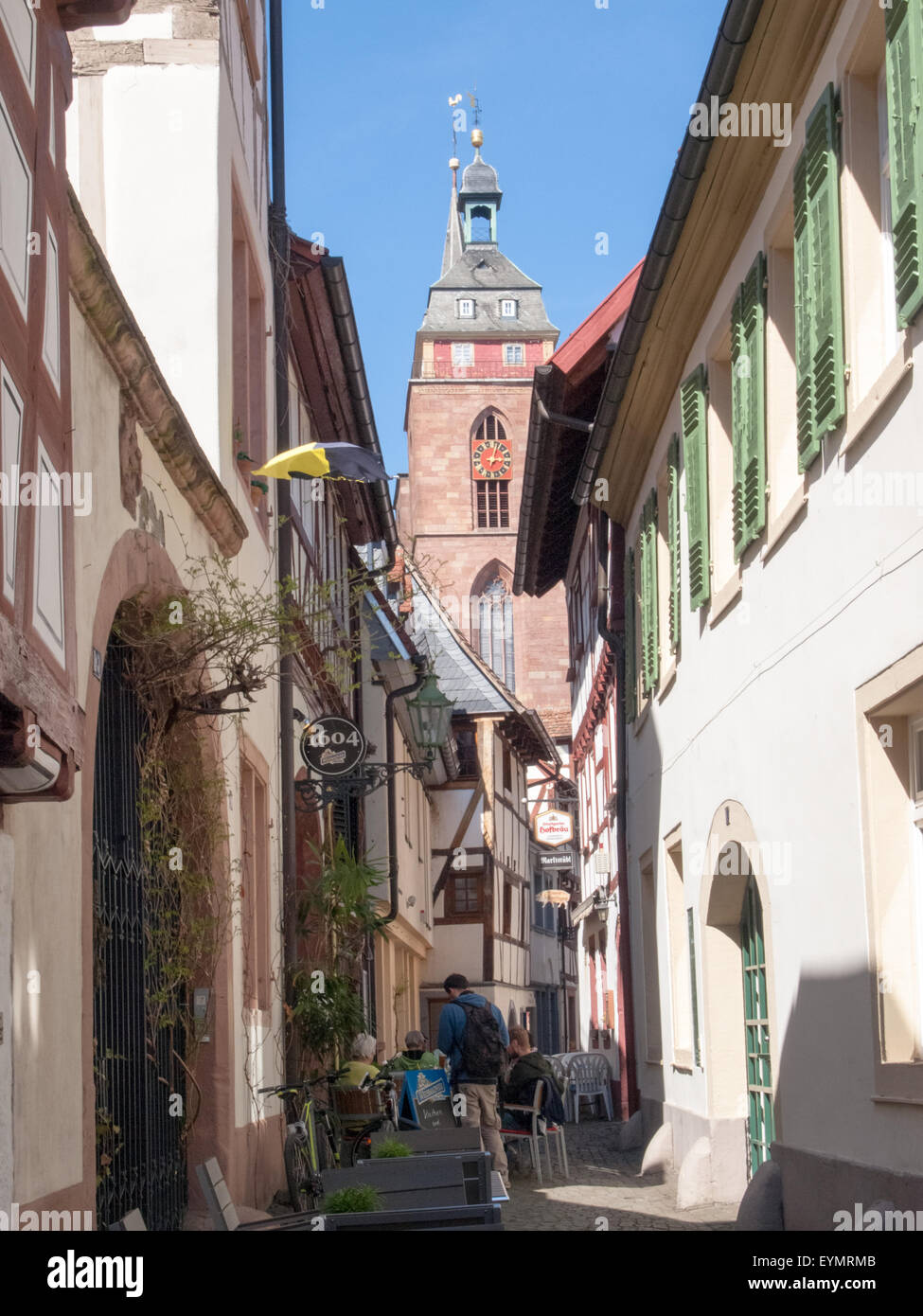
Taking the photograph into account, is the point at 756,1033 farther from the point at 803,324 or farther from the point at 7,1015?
the point at 7,1015

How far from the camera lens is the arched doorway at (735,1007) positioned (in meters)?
10.7

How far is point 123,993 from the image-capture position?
25.4ft

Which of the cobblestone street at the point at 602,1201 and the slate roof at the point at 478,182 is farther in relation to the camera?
the slate roof at the point at 478,182

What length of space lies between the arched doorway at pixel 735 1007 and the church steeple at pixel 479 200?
7913 centimetres

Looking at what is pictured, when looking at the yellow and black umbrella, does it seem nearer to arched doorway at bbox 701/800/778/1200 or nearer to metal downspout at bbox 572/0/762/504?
metal downspout at bbox 572/0/762/504

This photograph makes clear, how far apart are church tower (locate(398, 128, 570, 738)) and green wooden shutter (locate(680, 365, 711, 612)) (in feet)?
190

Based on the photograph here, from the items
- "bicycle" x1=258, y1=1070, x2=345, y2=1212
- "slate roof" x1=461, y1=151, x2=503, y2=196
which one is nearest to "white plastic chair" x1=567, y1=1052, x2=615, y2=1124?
"bicycle" x1=258, y1=1070, x2=345, y2=1212

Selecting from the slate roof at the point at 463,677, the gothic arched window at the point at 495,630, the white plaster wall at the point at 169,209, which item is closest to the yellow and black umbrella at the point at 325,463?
the white plaster wall at the point at 169,209

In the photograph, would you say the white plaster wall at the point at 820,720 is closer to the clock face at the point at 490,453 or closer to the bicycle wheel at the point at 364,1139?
the bicycle wheel at the point at 364,1139

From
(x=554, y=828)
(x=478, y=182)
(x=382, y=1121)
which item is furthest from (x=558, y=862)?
(x=478, y=182)

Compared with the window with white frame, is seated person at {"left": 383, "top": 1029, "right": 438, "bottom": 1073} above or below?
below

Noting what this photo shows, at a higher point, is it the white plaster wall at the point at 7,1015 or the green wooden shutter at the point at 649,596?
the green wooden shutter at the point at 649,596

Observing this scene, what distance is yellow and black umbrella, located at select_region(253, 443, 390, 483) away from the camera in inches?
405
